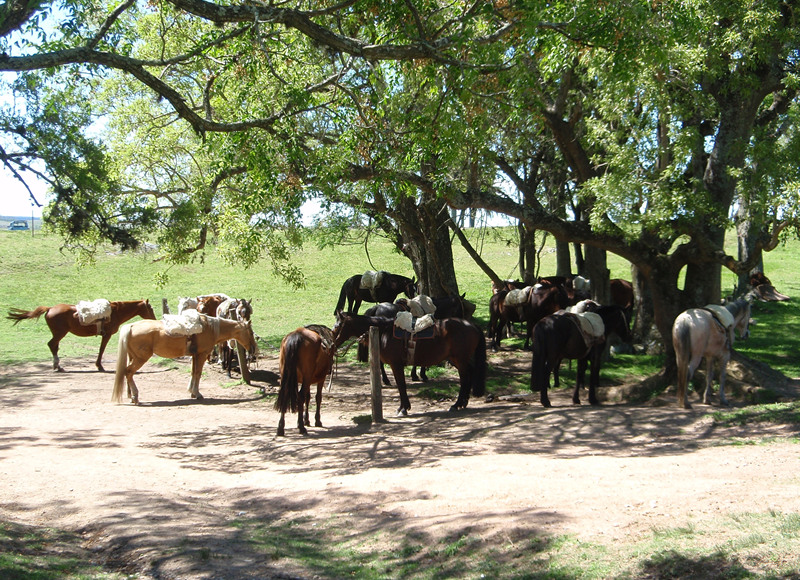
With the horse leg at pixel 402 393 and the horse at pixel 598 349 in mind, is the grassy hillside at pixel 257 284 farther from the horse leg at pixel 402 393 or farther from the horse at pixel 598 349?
the horse leg at pixel 402 393

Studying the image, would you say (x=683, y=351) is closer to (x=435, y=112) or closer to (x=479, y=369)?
(x=479, y=369)

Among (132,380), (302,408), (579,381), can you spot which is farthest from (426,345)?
(132,380)

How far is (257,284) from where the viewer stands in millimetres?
32906

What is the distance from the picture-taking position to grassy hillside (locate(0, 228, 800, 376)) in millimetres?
20375

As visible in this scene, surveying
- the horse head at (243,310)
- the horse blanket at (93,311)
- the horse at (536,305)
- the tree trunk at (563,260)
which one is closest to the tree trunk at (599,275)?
the horse at (536,305)

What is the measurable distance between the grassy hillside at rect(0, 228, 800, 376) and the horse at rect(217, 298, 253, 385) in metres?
2.97

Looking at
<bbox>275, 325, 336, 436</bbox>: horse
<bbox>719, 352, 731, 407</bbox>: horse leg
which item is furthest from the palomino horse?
<bbox>275, 325, 336, 436</bbox>: horse

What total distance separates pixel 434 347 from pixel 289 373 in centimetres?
296

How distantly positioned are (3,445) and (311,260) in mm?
29817

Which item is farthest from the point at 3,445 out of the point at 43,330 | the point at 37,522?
the point at 43,330

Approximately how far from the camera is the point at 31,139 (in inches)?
387

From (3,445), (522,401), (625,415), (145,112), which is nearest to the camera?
(3,445)

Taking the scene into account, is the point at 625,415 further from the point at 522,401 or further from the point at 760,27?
the point at 760,27

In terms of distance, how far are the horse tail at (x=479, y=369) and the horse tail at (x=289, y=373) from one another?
348 centimetres
